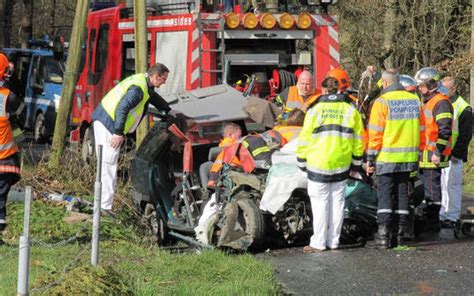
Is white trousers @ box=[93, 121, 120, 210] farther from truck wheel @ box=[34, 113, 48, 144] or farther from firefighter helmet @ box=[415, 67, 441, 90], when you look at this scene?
truck wheel @ box=[34, 113, 48, 144]

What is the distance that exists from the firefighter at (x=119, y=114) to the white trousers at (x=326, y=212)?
235 cm

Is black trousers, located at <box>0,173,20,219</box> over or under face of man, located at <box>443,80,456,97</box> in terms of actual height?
under

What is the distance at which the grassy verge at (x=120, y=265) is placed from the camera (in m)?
6.60

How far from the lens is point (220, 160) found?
1025 cm

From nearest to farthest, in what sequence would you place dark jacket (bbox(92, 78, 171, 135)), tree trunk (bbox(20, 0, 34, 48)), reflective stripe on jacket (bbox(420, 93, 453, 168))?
1. reflective stripe on jacket (bbox(420, 93, 453, 168))
2. dark jacket (bbox(92, 78, 171, 135))
3. tree trunk (bbox(20, 0, 34, 48))

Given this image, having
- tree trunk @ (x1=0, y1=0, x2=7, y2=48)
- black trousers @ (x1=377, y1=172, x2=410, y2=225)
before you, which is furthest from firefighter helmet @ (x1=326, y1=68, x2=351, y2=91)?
tree trunk @ (x1=0, y1=0, x2=7, y2=48)

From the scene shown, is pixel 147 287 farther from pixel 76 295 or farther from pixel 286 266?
pixel 286 266

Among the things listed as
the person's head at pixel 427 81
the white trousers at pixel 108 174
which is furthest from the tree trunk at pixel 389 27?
the white trousers at pixel 108 174

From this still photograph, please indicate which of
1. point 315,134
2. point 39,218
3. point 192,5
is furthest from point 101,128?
point 192,5

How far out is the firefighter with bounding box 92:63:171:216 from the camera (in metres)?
10.9

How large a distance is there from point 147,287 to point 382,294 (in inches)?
67.9

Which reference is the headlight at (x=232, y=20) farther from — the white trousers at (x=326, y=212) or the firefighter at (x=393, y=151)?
the white trousers at (x=326, y=212)

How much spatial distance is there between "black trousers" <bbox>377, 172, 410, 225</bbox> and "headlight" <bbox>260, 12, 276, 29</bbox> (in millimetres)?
4752

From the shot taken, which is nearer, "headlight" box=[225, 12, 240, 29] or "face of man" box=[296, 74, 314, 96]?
"face of man" box=[296, 74, 314, 96]
